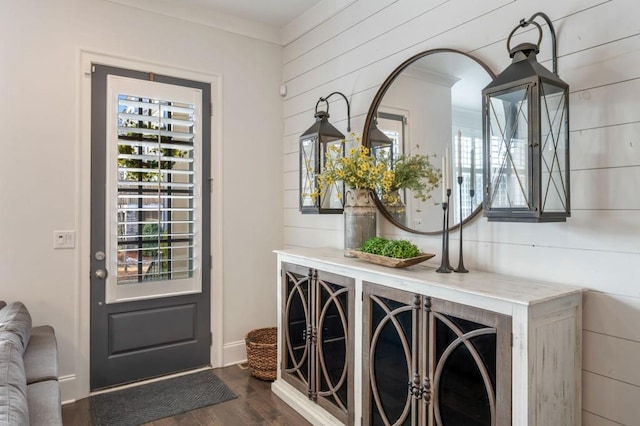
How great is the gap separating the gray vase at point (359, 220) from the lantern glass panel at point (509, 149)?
0.88m

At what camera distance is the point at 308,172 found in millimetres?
2955

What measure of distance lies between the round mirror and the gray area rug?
1.80 m

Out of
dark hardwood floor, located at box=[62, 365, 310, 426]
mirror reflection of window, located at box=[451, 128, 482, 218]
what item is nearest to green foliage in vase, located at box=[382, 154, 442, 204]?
mirror reflection of window, located at box=[451, 128, 482, 218]

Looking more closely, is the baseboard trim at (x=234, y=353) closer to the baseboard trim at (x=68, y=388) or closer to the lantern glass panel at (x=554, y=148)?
the baseboard trim at (x=68, y=388)

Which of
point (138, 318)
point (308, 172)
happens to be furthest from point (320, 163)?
point (138, 318)

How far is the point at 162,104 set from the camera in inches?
123

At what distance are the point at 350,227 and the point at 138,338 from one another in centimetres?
187

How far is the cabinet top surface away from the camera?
59.5 inches

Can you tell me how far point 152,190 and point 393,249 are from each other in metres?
1.94

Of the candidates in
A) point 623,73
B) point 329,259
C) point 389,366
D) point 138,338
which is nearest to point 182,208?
point 138,338

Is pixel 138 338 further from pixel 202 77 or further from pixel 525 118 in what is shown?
pixel 525 118

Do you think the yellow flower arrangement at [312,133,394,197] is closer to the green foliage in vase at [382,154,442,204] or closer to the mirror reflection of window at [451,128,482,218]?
the green foliage in vase at [382,154,442,204]
